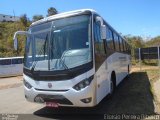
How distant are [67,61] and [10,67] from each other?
24.8 m

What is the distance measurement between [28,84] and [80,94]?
194cm

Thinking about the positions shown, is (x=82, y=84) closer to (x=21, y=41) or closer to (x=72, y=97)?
(x=72, y=97)

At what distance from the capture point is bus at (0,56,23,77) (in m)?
31.2

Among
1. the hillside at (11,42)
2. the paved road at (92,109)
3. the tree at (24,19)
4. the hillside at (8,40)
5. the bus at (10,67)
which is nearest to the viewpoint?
the paved road at (92,109)

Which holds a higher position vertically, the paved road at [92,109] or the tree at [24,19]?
the tree at [24,19]

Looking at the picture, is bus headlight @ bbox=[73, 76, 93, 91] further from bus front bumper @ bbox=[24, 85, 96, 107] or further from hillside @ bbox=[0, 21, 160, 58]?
hillside @ bbox=[0, 21, 160, 58]

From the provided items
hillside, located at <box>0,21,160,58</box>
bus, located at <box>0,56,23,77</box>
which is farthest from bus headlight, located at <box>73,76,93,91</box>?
hillside, located at <box>0,21,160,58</box>

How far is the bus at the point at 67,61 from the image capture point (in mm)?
7750

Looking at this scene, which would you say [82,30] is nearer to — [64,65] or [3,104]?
[64,65]

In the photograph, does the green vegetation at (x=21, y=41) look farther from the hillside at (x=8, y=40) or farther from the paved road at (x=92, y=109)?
the paved road at (x=92, y=109)

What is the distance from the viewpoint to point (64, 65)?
7.97 meters

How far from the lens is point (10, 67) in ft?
104

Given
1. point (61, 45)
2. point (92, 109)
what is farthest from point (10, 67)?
point (61, 45)

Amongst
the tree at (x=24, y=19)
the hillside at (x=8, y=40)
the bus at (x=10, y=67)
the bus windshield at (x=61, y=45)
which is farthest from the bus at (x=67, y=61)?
the tree at (x=24, y=19)
